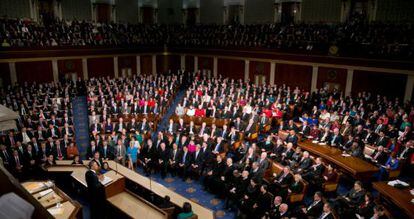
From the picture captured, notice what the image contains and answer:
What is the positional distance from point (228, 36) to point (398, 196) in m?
17.8

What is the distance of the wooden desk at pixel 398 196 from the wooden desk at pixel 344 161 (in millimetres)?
813

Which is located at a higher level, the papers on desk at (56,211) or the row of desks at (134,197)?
the papers on desk at (56,211)

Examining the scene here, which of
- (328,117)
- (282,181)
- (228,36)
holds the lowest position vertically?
(282,181)

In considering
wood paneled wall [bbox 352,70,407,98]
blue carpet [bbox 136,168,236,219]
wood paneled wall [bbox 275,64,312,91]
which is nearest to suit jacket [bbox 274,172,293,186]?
blue carpet [bbox 136,168,236,219]

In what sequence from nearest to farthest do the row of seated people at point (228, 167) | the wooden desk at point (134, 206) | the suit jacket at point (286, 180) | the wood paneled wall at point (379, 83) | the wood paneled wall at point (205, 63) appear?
the wooden desk at point (134, 206) < the row of seated people at point (228, 167) < the suit jacket at point (286, 180) < the wood paneled wall at point (379, 83) < the wood paneled wall at point (205, 63)

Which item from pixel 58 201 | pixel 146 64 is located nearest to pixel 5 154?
pixel 58 201

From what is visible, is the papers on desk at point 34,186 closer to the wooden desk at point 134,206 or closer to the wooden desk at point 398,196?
the wooden desk at point 134,206

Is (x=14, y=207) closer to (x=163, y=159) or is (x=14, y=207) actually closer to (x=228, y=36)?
(x=163, y=159)

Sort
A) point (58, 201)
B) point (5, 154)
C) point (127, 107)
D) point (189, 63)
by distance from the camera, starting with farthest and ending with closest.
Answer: point (189, 63) → point (127, 107) → point (5, 154) → point (58, 201)

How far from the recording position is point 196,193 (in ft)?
28.5

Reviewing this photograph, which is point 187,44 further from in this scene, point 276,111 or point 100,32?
point 276,111

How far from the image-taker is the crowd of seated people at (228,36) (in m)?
16.2

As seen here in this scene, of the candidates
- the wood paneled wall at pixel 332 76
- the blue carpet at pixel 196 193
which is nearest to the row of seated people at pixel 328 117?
the wood paneled wall at pixel 332 76

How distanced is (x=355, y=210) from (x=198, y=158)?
15.3 ft
